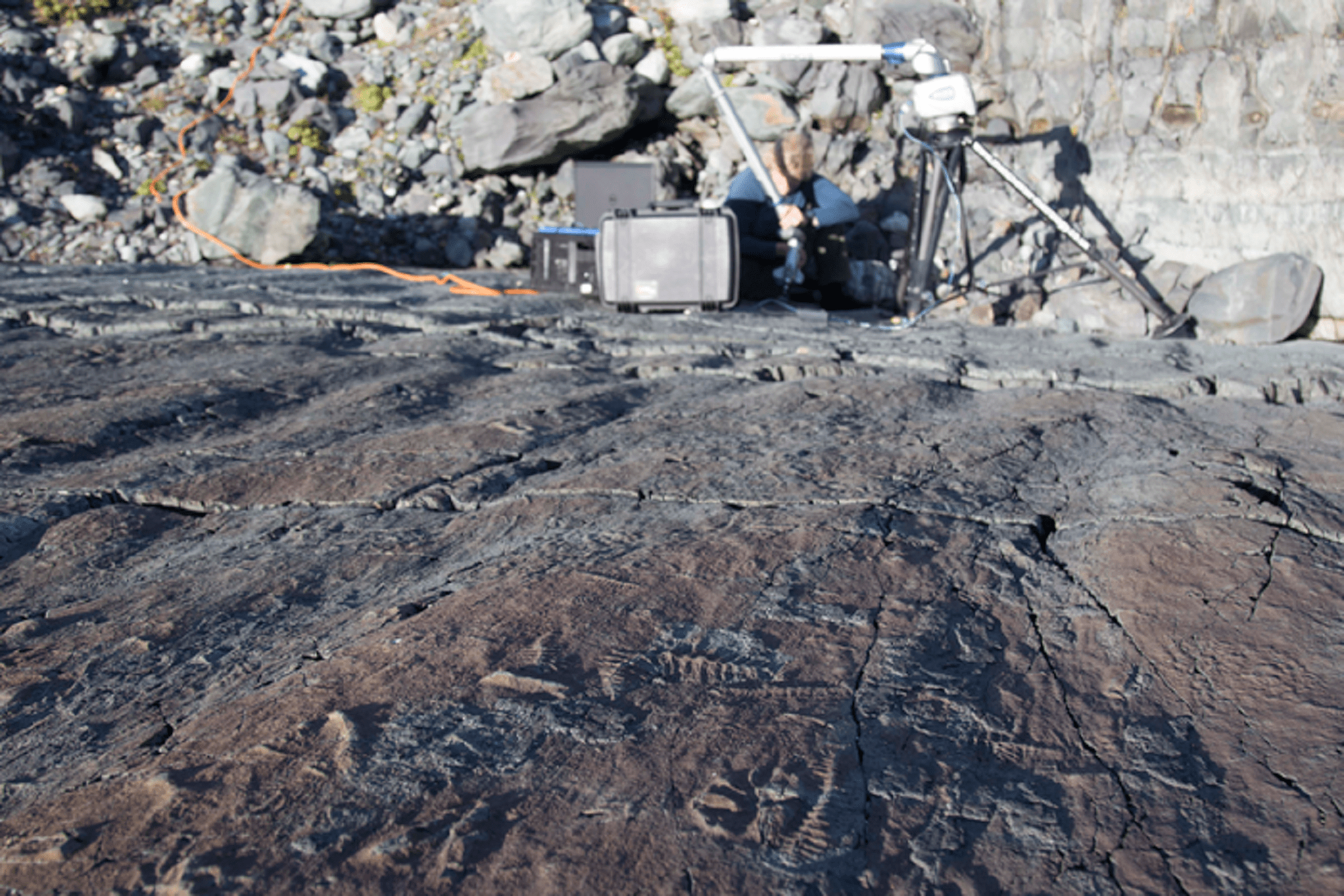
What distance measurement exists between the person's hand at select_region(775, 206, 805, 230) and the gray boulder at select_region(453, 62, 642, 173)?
368cm

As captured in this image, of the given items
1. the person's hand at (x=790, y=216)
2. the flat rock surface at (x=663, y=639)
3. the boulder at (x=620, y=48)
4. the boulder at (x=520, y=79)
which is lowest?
the flat rock surface at (x=663, y=639)

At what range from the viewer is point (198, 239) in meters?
8.25

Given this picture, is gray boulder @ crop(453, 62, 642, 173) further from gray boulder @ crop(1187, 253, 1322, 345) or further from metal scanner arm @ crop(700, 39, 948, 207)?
gray boulder @ crop(1187, 253, 1322, 345)

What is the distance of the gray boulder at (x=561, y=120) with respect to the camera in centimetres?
914

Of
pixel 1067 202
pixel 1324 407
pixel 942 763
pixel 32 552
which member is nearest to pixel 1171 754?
pixel 942 763

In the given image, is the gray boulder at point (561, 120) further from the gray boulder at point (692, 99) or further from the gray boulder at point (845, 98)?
the gray boulder at point (845, 98)

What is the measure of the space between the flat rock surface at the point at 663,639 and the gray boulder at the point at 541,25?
7360 millimetres

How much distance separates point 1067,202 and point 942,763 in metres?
6.70

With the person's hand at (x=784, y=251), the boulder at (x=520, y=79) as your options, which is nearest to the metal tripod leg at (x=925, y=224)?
the person's hand at (x=784, y=251)

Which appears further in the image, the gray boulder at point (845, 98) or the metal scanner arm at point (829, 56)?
the gray boulder at point (845, 98)

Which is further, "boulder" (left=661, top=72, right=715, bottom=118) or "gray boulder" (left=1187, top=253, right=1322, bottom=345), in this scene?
"boulder" (left=661, top=72, right=715, bottom=118)

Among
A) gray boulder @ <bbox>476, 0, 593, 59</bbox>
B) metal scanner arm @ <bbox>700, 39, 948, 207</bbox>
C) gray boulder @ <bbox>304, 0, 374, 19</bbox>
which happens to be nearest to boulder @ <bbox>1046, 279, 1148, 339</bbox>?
metal scanner arm @ <bbox>700, 39, 948, 207</bbox>

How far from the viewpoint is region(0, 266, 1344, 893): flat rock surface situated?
118 centimetres

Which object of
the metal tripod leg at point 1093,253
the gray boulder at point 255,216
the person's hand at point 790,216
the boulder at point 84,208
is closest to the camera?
the metal tripod leg at point 1093,253
